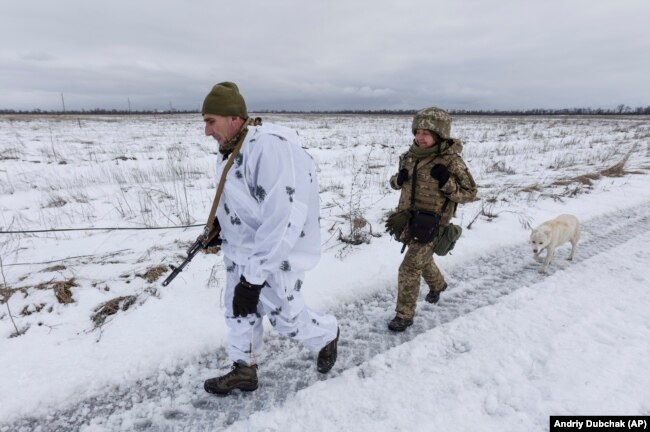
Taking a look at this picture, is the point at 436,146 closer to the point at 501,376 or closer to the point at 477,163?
the point at 501,376

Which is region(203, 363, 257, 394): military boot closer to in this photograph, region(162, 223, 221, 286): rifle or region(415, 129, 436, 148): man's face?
region(162, 223, 221, 286): rifle

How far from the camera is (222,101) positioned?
6.27 feet

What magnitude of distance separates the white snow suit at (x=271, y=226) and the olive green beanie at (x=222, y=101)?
0.16 meters

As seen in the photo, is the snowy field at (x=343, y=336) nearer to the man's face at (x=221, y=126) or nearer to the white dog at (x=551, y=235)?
the white dog at (x=551, y=235)

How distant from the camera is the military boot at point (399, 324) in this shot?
308 centimetres

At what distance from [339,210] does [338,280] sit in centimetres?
267

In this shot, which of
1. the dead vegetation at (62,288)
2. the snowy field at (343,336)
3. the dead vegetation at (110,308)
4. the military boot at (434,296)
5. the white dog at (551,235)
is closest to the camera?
the snowy field at (343,336)

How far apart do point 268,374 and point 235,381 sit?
0.29 meters

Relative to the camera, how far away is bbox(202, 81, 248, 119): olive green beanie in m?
1.90

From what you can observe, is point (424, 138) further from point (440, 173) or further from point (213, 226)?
point (213, 226)

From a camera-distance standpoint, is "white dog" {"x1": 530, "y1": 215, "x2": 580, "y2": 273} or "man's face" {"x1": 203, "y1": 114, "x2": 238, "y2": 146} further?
"white dog" {"x1": 530, "y1": 215, "x2": 580, "y2": 273}

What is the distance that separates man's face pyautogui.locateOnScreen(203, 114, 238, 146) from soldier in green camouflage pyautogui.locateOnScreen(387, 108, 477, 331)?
1.48 m

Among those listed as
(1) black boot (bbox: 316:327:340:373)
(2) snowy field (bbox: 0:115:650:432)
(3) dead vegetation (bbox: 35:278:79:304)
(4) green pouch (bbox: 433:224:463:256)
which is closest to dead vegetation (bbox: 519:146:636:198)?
(2) snowy field (bbox: 0:115:650:432)

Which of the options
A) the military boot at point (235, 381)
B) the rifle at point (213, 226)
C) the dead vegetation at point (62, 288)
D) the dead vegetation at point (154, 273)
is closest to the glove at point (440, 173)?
the rifle at point (213, 226)
